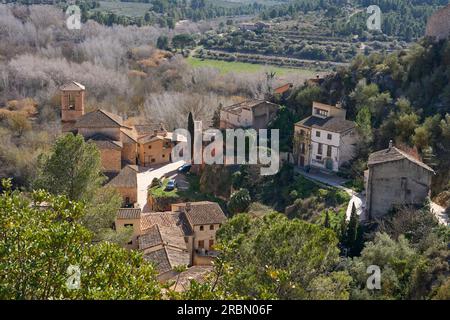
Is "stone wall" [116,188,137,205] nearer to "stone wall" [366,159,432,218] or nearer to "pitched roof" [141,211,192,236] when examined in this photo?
"pitched roof" [141,211,192,236]

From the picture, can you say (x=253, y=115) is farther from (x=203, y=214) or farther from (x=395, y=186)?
(x=395, y=186)

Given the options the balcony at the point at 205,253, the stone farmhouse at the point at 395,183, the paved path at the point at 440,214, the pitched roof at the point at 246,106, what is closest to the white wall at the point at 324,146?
the stone farmhouse at the point at 395,183

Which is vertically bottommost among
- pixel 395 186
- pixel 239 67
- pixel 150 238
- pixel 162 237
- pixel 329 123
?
pixel 150 238

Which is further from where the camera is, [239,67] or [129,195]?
[239,67]

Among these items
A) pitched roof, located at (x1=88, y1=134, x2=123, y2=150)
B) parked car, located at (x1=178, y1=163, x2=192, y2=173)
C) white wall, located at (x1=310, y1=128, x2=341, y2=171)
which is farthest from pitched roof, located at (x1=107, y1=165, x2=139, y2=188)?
white wall, located at (x1=310, y1=128, x2=341, y2=171)

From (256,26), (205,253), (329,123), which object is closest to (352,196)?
(329,123)
